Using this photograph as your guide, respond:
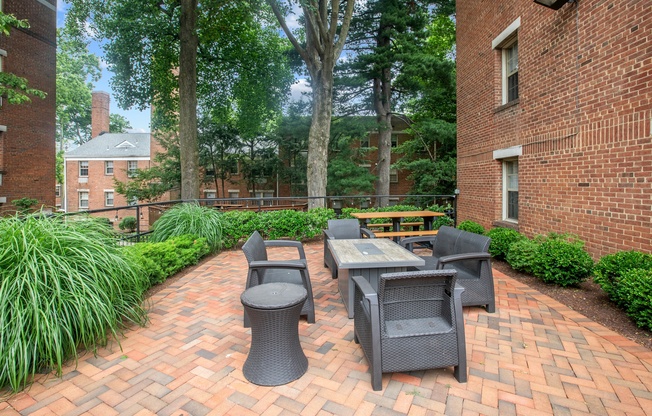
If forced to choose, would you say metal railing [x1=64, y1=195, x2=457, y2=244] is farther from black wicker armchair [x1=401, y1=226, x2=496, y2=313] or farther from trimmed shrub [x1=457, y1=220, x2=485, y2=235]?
black wicker armchair [x1=401, y1=226, x2=496, y2=313]

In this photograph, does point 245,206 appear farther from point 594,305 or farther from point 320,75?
point 594,305

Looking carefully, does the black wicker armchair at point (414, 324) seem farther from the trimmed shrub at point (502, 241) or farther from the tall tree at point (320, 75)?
the tall tree at point (320, 75)

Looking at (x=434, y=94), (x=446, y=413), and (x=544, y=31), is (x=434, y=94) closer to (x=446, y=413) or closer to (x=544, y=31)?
(x=544, y=31)

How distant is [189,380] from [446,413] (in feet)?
5.61

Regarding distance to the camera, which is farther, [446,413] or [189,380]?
[189,380]

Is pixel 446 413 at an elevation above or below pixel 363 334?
below

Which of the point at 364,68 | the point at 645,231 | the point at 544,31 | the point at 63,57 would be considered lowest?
the point at 645,231

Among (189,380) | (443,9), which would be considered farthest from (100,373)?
(443,9)

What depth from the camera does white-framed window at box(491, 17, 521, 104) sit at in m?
6.53

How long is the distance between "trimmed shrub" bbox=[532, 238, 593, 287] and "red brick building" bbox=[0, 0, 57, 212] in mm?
13009

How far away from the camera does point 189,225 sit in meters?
6.16

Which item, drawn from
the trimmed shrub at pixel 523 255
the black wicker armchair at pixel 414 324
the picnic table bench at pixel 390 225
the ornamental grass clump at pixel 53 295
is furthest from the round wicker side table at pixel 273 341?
the picnic table bench at pixel 390 225

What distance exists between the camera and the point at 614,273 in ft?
11.1

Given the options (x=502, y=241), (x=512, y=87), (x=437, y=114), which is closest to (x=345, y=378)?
(x=502, y=241)
